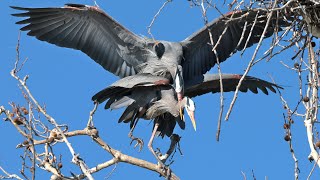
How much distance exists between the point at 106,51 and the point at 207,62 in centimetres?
129

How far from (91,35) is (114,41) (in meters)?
0.29

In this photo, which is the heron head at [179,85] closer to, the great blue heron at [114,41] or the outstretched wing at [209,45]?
the great blue heron at [114,41]

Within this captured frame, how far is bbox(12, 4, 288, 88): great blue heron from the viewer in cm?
1075

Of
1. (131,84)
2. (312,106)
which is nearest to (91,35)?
(131,84)

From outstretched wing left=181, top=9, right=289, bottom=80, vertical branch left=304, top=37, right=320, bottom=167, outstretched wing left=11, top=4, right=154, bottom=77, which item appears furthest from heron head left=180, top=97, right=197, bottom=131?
vertical branch left=304, top=37, right=320, bottom=167

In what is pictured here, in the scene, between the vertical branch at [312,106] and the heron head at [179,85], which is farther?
the heron head at [179,85]

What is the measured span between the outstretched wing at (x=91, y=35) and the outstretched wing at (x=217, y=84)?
680 mm

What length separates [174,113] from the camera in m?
10.1

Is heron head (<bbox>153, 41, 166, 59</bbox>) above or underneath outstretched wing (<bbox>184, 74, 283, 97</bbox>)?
above

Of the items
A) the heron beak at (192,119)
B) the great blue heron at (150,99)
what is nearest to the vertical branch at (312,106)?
the heron beak at (192,119)

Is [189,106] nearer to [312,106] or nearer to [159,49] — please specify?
[159,49]

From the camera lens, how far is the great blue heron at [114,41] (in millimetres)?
10750

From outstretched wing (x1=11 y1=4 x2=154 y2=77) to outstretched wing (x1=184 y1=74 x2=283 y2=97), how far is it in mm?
680

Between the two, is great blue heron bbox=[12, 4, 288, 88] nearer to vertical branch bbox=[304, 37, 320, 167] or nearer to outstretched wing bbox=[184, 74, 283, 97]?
outstretched wing bbox=[184, 74, 283, 97]
